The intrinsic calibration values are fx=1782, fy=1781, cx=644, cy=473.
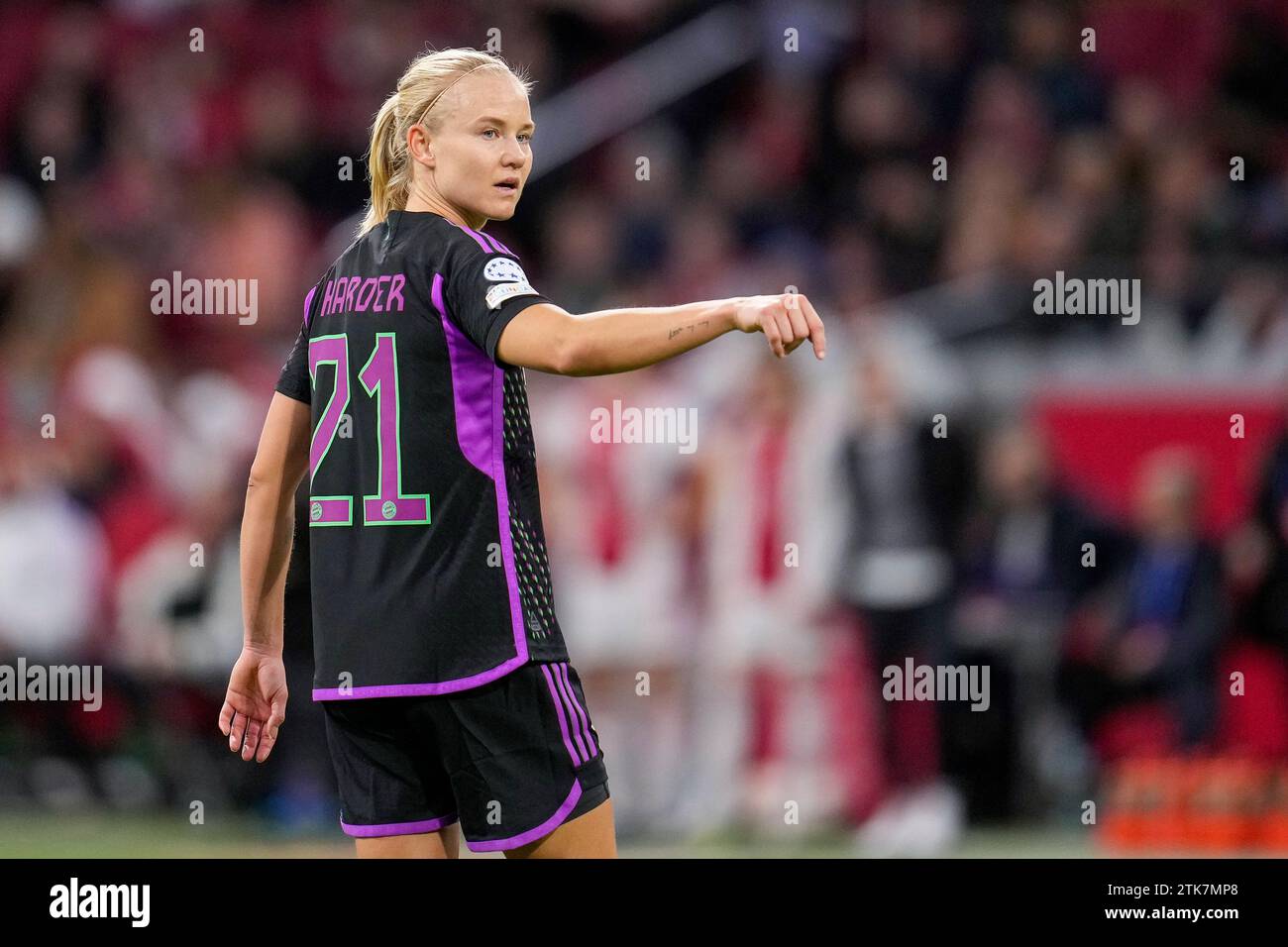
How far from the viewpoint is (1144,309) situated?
822cm

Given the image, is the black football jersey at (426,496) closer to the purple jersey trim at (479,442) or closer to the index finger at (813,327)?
the purple jersey trim at (479,442)

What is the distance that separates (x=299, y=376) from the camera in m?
3.23

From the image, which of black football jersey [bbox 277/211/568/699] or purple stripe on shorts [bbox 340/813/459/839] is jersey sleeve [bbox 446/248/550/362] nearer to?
black football jersey [bbox 277/211/568/699]

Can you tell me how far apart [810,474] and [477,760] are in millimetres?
5241

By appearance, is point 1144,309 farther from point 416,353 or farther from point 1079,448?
point 416,353
